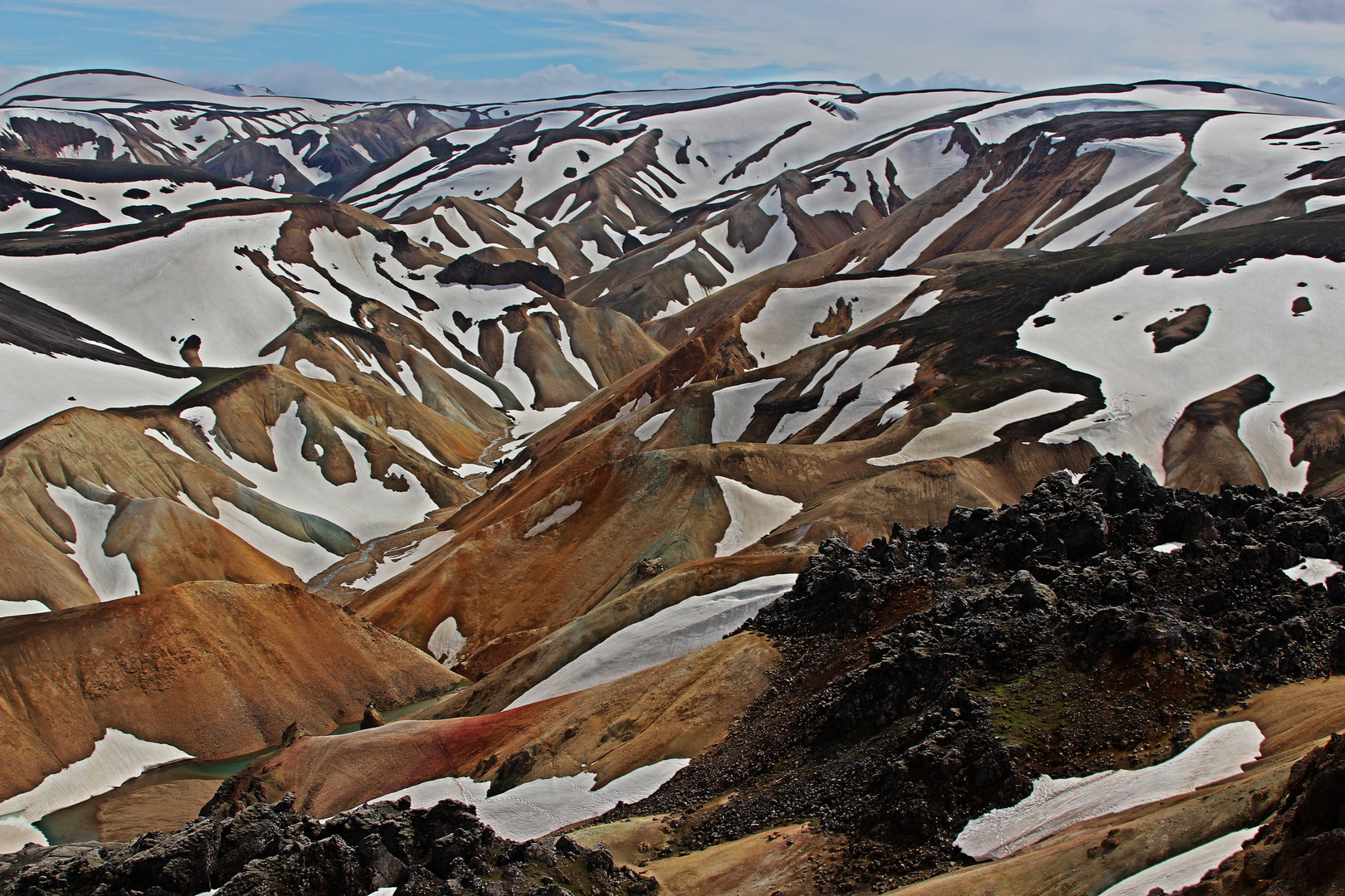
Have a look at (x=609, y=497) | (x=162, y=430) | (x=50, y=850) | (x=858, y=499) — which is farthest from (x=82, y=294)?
(x=50, y=850)

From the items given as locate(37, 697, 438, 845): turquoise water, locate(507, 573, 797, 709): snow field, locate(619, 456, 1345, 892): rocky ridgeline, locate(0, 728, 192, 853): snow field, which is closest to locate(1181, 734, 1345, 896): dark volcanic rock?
locate(619, 456, 1345, 892): rocky ridgeline

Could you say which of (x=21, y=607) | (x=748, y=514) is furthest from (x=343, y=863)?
(x=21, y=607)

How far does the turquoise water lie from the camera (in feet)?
139

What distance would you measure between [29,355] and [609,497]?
2882 inches

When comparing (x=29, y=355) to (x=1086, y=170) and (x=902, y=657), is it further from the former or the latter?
(x=1086, y=170)

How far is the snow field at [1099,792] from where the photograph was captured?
2048cm

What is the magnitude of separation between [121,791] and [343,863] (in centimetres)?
3202

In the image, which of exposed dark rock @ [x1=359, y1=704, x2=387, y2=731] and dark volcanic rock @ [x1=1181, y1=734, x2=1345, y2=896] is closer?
dark volcanic rock @ [x1=1181, y1=734, x2=1345, y2=896]

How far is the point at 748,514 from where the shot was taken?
65.4 meters

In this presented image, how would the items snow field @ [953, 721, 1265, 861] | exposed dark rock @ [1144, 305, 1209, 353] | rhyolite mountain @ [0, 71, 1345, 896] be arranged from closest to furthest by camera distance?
snow field @ [953, 721, 1265, 861] < rhyolite mountain @ [0, 71, 1345, 896] < exposed dark rock @ [1144, 305, 1209, 353]

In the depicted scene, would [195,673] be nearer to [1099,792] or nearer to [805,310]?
[1099,792]

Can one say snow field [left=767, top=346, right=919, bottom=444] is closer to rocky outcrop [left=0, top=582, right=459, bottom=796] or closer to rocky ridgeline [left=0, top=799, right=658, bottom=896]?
rocky outcrop [left=0, top=582, right=459, bottom=796]

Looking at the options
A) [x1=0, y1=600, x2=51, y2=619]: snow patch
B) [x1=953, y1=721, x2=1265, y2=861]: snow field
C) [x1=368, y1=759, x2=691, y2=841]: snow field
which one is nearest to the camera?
[x1=953, y1=721, x2=1265, y2=861]: snow field

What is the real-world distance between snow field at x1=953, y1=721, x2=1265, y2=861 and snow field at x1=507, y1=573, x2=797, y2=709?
62.8ft
